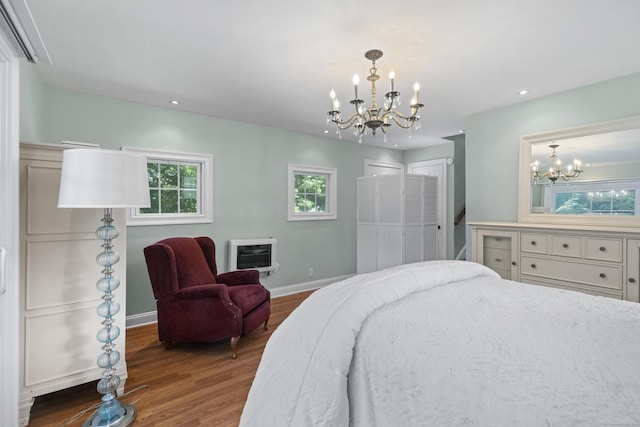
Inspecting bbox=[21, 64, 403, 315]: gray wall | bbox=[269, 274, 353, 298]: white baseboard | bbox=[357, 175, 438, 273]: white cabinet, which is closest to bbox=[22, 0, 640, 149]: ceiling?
bbox=[21, 64, 403, 315]: gray wall

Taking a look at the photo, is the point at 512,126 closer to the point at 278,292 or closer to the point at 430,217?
the point at 430,217

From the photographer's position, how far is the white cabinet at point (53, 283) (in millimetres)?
1819

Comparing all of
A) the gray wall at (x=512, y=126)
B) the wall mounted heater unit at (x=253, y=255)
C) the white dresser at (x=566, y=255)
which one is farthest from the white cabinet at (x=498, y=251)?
the wall mounted heater unit at (x=253, y=255)

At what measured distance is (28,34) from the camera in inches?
53.3

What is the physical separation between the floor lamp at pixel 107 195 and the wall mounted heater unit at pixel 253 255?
1.98 m

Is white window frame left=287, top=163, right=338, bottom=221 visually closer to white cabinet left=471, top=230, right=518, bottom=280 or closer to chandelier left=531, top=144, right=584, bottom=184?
white cabinet left=471, top=230, right=518, bottom=280

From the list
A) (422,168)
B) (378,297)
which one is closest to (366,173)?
(422,168)

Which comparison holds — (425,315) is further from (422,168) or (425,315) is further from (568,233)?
(422,168)

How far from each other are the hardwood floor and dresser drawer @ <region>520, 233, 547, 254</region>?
2596 millimetres

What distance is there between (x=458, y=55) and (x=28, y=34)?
2.51m

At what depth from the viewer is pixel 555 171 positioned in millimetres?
3035

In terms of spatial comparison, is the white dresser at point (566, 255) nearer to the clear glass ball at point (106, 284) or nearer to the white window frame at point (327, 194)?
the white window frame at point (327, 194)

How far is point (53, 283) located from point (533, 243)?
146 inches

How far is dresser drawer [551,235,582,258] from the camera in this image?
256 cm
